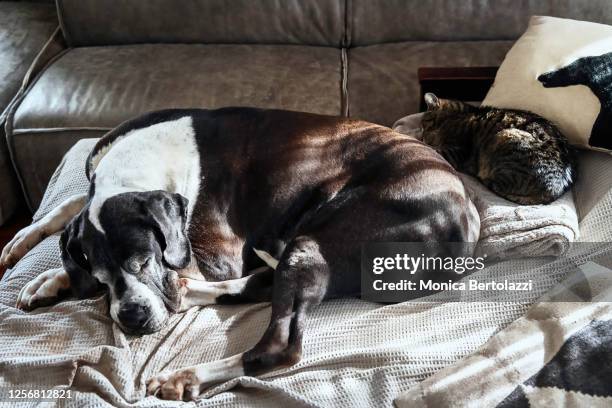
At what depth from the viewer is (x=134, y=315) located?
1.54 m

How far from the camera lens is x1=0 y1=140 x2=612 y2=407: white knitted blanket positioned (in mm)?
1438

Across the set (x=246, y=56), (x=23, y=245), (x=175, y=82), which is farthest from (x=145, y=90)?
(x=23, y=245)

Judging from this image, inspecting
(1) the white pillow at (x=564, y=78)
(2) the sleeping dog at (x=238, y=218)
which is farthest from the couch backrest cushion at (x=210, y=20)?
(2) the sleeping dog at (x=238, y=218)

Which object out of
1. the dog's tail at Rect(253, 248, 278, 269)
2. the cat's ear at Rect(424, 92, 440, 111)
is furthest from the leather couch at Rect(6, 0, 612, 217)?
the dog's tail at Rect(253, 248, 278, 269)

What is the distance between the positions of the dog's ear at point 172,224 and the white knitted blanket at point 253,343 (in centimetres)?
15

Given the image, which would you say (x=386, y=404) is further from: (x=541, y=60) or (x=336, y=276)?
(x=541, y=60)

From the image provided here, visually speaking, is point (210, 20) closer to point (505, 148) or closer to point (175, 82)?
point (175, 82)

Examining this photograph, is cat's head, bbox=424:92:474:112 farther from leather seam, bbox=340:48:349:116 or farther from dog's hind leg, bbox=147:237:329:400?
dog's hind leg, bbox=147:237:329:400

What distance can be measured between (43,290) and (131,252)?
1.13 feet

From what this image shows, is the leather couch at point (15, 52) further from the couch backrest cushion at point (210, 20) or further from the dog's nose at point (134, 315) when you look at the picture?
the dog's nose at point (134, 315)

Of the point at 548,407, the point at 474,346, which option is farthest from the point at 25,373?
the point at 548,407

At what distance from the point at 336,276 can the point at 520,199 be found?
611mm

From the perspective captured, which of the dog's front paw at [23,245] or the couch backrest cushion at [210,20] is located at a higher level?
the couch backrest cushion at [210,20]

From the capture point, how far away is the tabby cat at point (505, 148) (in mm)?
1899
